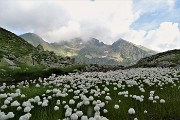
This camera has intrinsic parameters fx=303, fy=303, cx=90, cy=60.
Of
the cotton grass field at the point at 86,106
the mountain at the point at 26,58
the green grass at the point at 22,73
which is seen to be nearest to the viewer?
the cotton grass field at the point at 86,106

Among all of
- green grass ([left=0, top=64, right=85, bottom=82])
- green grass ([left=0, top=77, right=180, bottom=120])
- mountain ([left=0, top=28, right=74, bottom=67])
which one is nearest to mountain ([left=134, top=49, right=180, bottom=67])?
green grass ([left=0, top=64, right=85, bottom=82])

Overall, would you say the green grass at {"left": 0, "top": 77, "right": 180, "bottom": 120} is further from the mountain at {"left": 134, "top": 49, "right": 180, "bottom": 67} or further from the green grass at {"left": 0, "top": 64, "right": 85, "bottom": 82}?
the mountain at {"left": 134, "top": 49, "right": 180, "bottom": 67}

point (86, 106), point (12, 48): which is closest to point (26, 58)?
point (12, 48)

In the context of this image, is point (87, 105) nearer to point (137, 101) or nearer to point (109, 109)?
point (109, 109)

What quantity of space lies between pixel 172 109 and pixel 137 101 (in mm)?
1780

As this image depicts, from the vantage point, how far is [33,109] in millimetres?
13047

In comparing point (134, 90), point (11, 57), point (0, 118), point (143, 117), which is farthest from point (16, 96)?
point (11, 57)

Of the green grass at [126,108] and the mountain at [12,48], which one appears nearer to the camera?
the green grass at [126,108]

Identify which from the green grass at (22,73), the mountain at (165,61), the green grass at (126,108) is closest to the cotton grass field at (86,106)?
the green grass at (126,108)

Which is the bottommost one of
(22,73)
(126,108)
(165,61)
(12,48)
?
(126,108)

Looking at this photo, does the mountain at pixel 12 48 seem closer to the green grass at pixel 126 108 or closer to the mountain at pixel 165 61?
the mountain at pixel 165 61

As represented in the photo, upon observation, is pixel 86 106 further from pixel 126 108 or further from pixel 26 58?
pixel 26 58

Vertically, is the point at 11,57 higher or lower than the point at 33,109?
higher

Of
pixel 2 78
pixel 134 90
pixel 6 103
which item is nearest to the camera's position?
pixel 6 103
